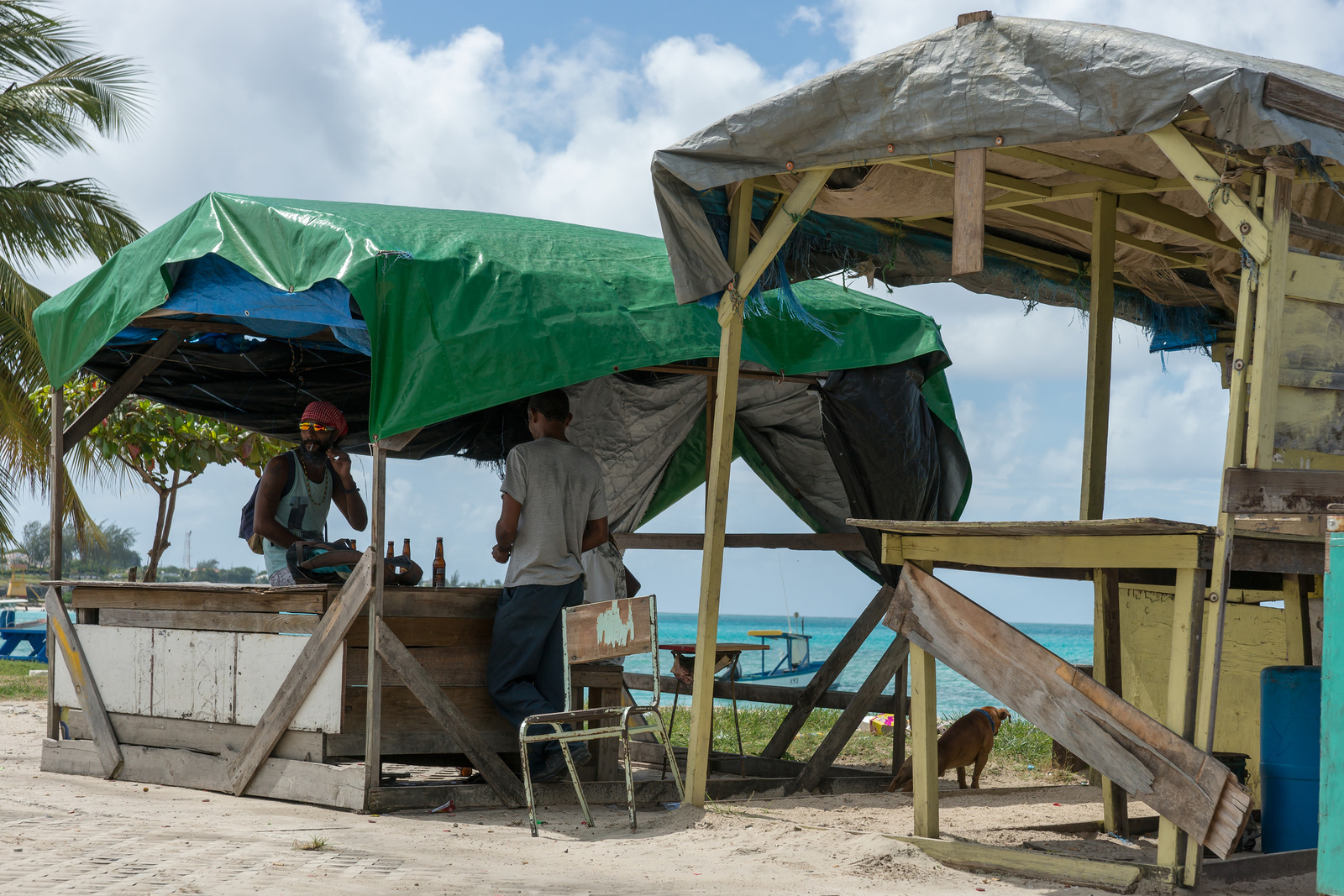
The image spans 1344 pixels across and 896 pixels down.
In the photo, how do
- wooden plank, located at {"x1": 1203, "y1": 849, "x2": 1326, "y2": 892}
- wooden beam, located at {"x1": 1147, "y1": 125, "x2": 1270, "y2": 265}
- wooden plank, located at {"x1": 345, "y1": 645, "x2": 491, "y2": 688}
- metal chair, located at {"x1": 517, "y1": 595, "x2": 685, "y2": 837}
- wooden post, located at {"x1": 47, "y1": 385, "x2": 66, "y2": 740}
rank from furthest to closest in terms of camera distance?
1. wooden post, located at {"x1": 47, "y1": 385, "x2": 66, "y2": 740}
2. wooden plank, located at {"x1": 345, "y1": 645, "x2": 491, "y2": 688}
3. metal chair, located at {"x1": 517, "y1": 595, "x2": 685, "y2": 837}
4. wooden plank, located at {"x1": 1203, "y1": 849, "x2": 1326, "y2": 892}
5. wooden beam, located at {"x1": 1147, "y1": 125, "x2": 1270, "y2": 265}

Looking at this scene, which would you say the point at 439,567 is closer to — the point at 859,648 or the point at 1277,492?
the point at 1277,492

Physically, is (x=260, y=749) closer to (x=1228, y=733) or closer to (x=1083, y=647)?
(x=1228, y=733)

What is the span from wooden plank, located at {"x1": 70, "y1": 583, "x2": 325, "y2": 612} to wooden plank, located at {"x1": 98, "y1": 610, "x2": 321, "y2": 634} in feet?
0.08

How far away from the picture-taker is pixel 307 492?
6395 mm

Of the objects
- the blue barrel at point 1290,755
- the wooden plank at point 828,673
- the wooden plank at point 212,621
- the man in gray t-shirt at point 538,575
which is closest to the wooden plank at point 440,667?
the man in gray t-shirt at point 538,575

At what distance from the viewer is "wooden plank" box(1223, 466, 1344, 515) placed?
3746 millimetres

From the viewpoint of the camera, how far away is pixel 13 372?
1505cm

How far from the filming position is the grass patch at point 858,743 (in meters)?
8.26

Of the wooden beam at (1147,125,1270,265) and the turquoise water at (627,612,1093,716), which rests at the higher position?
the wooden beam at (1147,125,1270,265)

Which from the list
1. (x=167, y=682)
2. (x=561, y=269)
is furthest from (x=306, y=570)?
(x=561, y=269)

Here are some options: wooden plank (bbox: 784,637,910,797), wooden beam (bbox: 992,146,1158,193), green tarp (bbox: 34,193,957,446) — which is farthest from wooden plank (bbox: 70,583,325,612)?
wooden beam (bbox: 992,146,1158,193)

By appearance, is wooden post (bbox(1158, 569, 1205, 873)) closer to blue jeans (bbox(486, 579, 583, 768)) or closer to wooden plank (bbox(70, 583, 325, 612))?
blue jeans (bbox(486, 579, 583, 768))

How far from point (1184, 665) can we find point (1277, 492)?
63 centimetres

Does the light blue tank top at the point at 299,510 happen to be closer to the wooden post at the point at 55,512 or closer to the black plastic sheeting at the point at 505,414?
the wooden post at the point at 55,512
